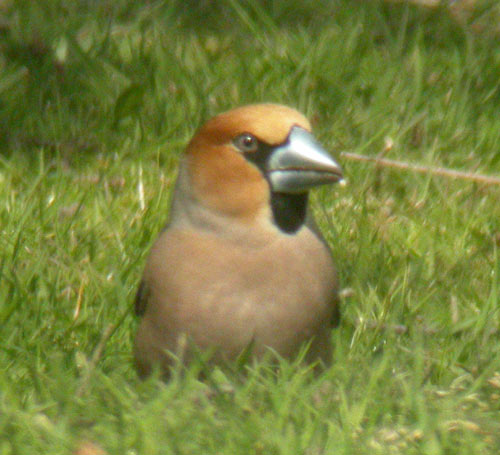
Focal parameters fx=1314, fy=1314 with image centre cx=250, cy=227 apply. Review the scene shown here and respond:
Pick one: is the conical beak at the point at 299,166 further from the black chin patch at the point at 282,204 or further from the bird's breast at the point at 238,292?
the bird's breast at the point at 238,292

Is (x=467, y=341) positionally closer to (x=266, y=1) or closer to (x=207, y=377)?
(x=207, y=377)

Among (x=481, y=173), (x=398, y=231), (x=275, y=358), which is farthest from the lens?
(x=481, y=173)

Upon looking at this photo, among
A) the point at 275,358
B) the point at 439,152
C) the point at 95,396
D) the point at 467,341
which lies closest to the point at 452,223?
the point at 439,152

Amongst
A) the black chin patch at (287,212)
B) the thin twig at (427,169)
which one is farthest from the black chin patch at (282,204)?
the thin twig at (427,169)

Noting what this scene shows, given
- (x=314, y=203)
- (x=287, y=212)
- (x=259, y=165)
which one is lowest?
(x=314, y=203)

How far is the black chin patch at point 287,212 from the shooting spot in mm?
3445

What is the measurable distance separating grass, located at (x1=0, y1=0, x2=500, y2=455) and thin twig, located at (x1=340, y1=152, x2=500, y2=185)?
0.03 m

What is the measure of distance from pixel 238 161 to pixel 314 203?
1.09 metres

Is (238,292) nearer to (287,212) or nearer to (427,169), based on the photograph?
(287,212)

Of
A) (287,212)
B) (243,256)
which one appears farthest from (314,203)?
(243,256)

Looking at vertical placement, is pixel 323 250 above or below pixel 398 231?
above

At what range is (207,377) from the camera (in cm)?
321

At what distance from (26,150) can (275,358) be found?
1853 mm

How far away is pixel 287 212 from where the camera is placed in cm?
346
